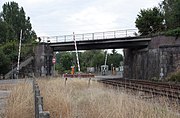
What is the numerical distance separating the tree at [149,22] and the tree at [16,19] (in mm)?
56728

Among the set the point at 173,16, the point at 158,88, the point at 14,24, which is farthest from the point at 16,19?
the point at 158,88

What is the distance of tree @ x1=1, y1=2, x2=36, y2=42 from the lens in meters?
108

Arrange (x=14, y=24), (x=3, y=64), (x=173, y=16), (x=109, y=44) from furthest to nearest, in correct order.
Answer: (x=14, y=24) < (x=3, y=64) < (x=109, y=44) < (x=173, y=16)

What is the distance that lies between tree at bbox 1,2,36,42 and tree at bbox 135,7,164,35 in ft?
186

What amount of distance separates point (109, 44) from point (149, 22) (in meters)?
8.82

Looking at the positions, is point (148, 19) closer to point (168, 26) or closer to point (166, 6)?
point (168, 26)

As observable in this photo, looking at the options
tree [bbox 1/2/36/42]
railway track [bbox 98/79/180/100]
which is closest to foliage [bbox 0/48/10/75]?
railway track [bbox 98/79/180/100]

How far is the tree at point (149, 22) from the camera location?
56.6 m

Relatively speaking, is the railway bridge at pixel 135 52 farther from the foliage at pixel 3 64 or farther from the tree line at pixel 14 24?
the tree line at pixel 14 24

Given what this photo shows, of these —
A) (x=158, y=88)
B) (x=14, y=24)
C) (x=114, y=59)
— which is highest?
(x=14, y=24)

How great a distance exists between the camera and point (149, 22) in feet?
187

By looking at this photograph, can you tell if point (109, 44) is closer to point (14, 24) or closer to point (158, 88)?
point (158, 88)

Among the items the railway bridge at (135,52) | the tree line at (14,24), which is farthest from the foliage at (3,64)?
the tree line at (14,24)

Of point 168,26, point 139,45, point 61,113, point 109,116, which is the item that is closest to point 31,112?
point 61,113
